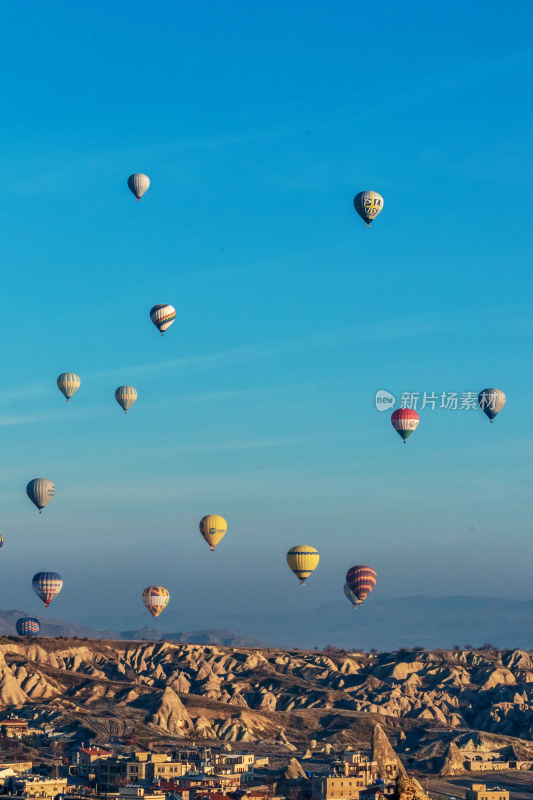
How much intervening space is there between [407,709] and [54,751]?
5965cm

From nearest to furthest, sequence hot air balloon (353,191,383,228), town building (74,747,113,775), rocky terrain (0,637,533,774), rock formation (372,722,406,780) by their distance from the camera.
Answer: hot air balloon (353,191,383,228)
town building (74,747,113,775)
rock formation (372,722,406,780)
rocky terrain (0,637,533,774)

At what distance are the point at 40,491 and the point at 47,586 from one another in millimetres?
18070

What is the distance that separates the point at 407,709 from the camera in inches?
6629

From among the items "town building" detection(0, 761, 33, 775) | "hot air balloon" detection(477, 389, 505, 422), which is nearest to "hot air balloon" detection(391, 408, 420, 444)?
"hot air balloon" detection(477, 389, 505, 422)

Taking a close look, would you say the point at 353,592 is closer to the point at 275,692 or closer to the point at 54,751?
the point at 275,692

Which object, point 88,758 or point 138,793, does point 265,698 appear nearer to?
point 88,758

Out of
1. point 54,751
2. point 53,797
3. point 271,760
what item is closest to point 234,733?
point 271,760

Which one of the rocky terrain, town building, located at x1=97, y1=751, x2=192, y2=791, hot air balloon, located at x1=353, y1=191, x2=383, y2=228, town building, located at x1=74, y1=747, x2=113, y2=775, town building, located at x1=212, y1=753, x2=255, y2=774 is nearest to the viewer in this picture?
town building, located at x1=97, y1=751, x2=192, y2=791

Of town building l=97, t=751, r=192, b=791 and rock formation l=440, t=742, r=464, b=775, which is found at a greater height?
rock formation l=440, t=742, r=464, b=775

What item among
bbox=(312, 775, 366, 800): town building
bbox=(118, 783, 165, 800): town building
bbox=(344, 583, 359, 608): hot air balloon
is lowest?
bbox=(118, 783, 165, 800): town building

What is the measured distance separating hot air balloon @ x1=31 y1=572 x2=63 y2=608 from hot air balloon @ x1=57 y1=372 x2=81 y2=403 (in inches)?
1175

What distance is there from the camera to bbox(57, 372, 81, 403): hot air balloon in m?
129

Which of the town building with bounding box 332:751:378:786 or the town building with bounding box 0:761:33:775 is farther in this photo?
the town building with bounding box 332:751:378:786

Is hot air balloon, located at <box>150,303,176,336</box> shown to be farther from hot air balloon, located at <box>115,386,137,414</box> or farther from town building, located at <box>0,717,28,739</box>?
town building, located at <box>0,717,28,739</box>
